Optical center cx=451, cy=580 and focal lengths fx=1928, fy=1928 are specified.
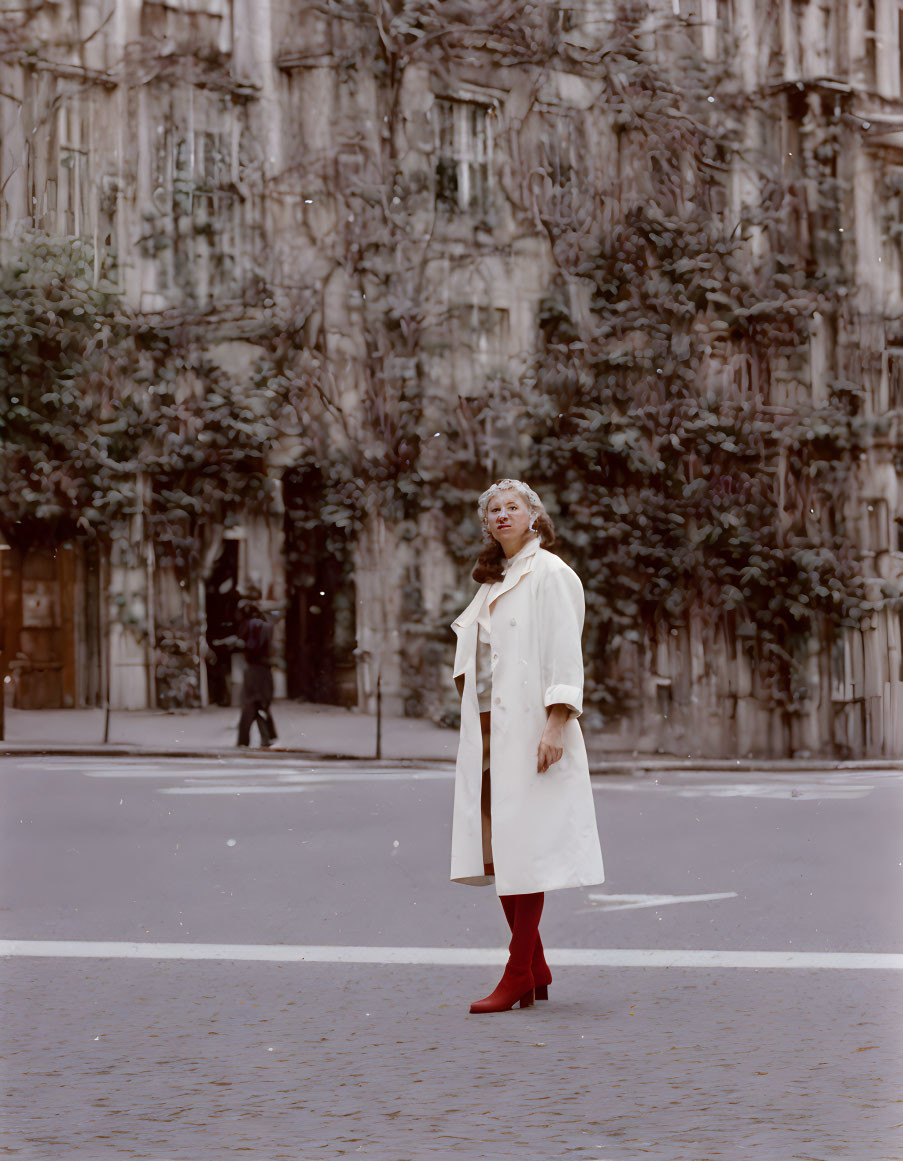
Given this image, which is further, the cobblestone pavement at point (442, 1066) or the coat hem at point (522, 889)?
Answer: the coat hem at point (522, 889)

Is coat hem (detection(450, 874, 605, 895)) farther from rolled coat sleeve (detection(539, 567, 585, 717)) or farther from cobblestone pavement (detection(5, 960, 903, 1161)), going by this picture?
rolled coat sleeve (detection(539, 567, 585, 717))

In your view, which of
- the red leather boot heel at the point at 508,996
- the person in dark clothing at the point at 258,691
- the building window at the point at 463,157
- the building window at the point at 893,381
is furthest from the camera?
the building window at the point at 893,381

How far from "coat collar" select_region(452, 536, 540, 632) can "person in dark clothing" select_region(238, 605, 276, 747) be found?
13397 millimetres

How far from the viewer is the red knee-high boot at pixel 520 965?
6.04 m

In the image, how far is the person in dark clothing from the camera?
64.4ft

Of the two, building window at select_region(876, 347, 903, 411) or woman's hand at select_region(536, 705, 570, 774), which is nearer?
woman's hand at select_region(536, 705, 570, 774)

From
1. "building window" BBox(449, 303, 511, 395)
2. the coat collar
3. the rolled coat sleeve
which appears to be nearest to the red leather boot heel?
the rolled coat sleeve

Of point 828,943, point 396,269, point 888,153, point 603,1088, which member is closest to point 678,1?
point 888,153

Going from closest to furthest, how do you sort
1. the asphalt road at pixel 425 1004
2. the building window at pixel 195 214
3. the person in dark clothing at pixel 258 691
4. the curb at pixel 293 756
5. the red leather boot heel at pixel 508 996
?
the asphalt road at pixel 425 1004 < the red leather boot heel at pixel 508 996 < the curb at pixel 293 756 < the person in dark clothing at pixel 258 691 < the building window at pixel 195 214

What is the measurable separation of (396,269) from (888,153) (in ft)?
21.8

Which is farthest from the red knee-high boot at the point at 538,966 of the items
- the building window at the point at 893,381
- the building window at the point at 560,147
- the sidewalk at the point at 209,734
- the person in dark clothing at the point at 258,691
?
the building window at the point at 893,381

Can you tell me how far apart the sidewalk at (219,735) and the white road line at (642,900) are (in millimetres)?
10514

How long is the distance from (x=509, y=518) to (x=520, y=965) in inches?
56.6

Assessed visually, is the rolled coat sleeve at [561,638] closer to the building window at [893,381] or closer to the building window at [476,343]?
the building window at [476,343]
